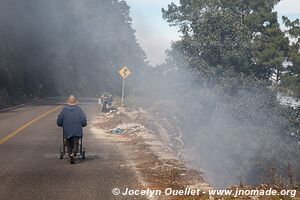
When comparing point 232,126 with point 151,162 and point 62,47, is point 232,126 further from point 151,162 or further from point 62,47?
point 62,47

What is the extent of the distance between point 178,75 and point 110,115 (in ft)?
57.5

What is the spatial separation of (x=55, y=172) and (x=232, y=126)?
27.9 meters

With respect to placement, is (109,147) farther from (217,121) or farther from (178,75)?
(178,75)

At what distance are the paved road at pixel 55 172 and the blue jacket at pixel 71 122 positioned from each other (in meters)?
0.78

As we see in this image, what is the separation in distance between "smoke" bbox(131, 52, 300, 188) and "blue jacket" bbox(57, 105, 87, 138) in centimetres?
1781

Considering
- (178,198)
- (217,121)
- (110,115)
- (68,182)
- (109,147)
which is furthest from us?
(217,121)

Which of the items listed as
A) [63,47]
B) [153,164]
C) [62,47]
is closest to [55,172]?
[153,164]

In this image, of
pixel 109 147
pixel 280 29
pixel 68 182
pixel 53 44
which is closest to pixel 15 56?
pixel 53 44

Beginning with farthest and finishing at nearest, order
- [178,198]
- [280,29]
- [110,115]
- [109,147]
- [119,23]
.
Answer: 1. [119,23]
2. [280,29]
3. [110,115]
4. [109,147]
5. [178,198]

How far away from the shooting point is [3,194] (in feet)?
25.5

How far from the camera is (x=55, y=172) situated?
9.77m

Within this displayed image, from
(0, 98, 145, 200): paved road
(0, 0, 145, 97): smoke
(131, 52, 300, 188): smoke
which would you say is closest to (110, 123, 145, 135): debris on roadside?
(0, 98, 145, 200): paved road

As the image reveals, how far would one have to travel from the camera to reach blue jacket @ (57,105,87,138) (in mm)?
10781

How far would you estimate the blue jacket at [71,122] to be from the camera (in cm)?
1078
